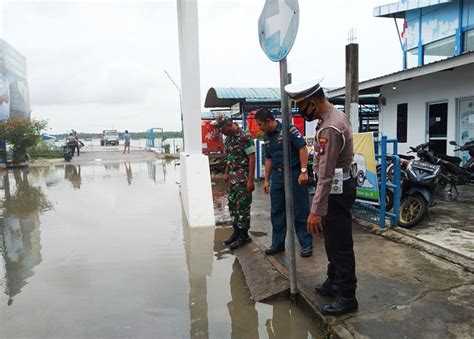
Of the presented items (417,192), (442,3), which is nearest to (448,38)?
(442,3)

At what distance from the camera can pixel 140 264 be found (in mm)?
4199

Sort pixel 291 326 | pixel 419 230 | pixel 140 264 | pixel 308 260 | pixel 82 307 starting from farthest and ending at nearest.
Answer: pixel 419 230 < pixel 140 264 < pixel 308 260 < pixel 82 307 < pixel 291 326

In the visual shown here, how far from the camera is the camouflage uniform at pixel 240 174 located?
14.8ft

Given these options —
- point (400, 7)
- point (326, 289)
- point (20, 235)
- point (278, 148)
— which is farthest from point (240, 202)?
point (400, 7)

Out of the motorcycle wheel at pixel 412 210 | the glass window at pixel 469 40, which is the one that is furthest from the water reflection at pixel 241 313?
the glass window at pixel 469 40

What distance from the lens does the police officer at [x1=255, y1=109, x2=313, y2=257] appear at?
388 centimetres

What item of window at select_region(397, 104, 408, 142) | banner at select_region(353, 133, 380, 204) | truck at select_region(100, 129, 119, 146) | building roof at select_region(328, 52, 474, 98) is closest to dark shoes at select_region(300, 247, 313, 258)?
banner at select_region(353, 133, 380, 204)

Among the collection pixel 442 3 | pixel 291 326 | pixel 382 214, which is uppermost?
pixel 442 3

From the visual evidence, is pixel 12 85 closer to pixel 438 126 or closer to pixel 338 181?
pixel 438 126

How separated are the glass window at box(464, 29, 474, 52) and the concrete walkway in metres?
10.2

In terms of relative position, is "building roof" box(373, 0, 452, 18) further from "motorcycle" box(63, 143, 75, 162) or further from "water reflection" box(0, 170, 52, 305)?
"motorcycle" box(63, 143, 75, 162)

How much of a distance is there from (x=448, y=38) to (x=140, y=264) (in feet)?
42.4

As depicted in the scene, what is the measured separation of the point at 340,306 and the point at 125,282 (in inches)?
85.8

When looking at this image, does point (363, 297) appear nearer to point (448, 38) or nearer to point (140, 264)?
point (140, 264)
